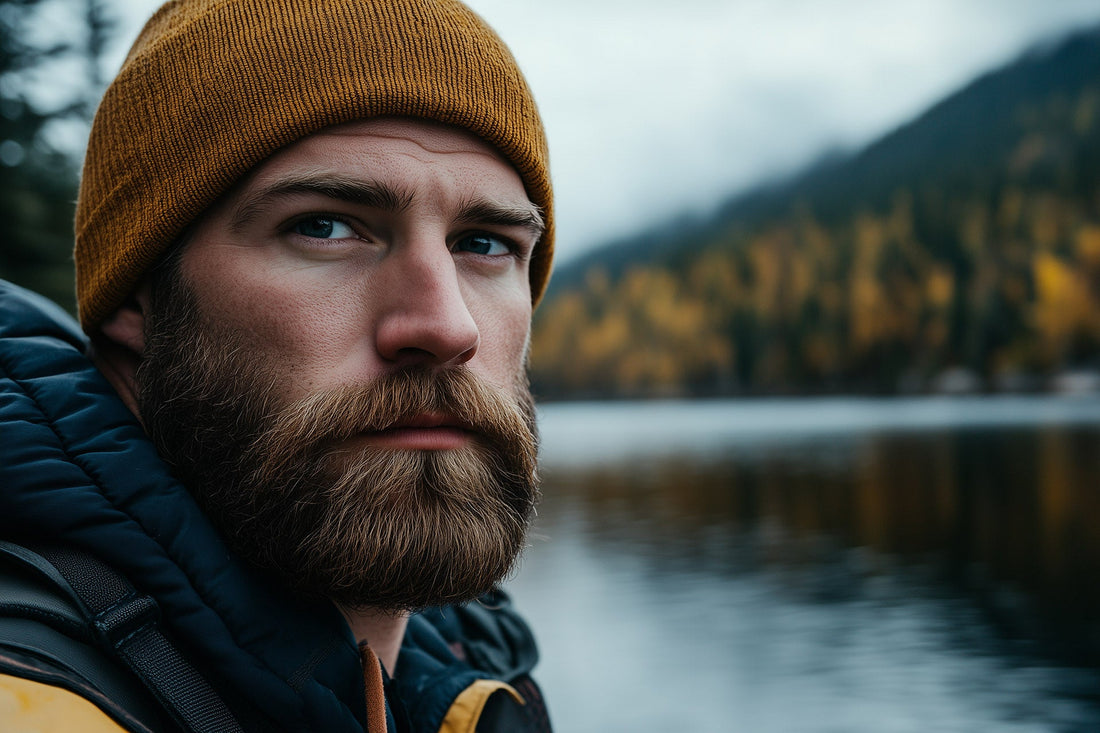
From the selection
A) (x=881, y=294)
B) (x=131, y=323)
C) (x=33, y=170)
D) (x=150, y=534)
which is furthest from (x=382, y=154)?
(x=881, y=294)

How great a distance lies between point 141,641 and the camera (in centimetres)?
122

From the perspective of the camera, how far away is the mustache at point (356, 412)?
1519 mm

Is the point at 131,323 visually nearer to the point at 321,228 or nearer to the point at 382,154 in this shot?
the point at 321,228

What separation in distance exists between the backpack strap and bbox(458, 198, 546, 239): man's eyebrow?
33.8 inches

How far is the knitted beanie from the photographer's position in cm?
161

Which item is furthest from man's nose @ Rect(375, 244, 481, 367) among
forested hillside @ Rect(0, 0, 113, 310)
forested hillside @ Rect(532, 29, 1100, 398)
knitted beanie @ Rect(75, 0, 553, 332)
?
forested hillside @ Rect(532, 29, 1100, 398)

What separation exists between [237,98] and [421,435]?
2.27 ft

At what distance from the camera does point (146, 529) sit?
4.54 ft

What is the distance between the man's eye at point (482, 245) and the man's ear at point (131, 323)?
23.7 inches

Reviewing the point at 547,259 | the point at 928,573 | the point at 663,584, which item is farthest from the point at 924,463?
the point at 547,259

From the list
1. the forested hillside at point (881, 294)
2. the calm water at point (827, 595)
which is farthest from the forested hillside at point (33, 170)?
the forested hillside at point (881, 294)

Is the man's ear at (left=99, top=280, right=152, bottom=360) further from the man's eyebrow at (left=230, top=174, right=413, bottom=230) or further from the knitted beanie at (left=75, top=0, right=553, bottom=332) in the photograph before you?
the man's eyebrow at (left=230, top=174, right=413, bottom=230)

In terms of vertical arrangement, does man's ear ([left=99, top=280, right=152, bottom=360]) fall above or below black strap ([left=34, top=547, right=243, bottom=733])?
above

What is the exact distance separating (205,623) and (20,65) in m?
14.8
